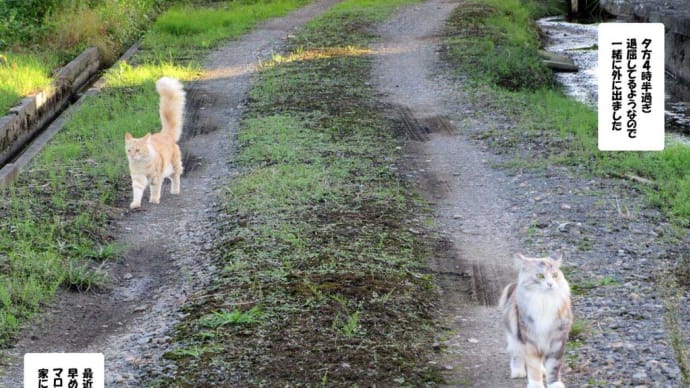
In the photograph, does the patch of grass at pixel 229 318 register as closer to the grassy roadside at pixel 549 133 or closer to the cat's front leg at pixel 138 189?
the grassy roadside at pixel 549 133

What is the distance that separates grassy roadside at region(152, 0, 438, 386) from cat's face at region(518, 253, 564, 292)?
41.7 inches

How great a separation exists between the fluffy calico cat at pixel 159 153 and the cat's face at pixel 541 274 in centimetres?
492

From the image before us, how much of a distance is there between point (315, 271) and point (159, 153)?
2607mm

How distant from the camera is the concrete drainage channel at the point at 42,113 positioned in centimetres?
1245

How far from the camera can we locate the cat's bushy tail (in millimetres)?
9734

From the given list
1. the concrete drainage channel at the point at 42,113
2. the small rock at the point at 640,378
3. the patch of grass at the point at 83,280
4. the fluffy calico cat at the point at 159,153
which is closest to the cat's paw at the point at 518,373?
the small rock at the point at 640,378

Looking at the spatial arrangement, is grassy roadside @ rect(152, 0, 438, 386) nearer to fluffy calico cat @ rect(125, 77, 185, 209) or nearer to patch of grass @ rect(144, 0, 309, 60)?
fluffy calico cat @ rect(125, 77, 185, 209)

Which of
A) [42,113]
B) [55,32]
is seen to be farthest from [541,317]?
[55,32]

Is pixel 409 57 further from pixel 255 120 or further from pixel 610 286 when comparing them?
pixel 610 286

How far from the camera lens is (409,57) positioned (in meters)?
17.6

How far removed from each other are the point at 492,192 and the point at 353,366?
4.22 metres

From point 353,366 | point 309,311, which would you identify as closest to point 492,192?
point 309,311

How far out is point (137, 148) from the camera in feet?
30.1

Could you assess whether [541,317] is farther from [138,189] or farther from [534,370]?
[138,189]
